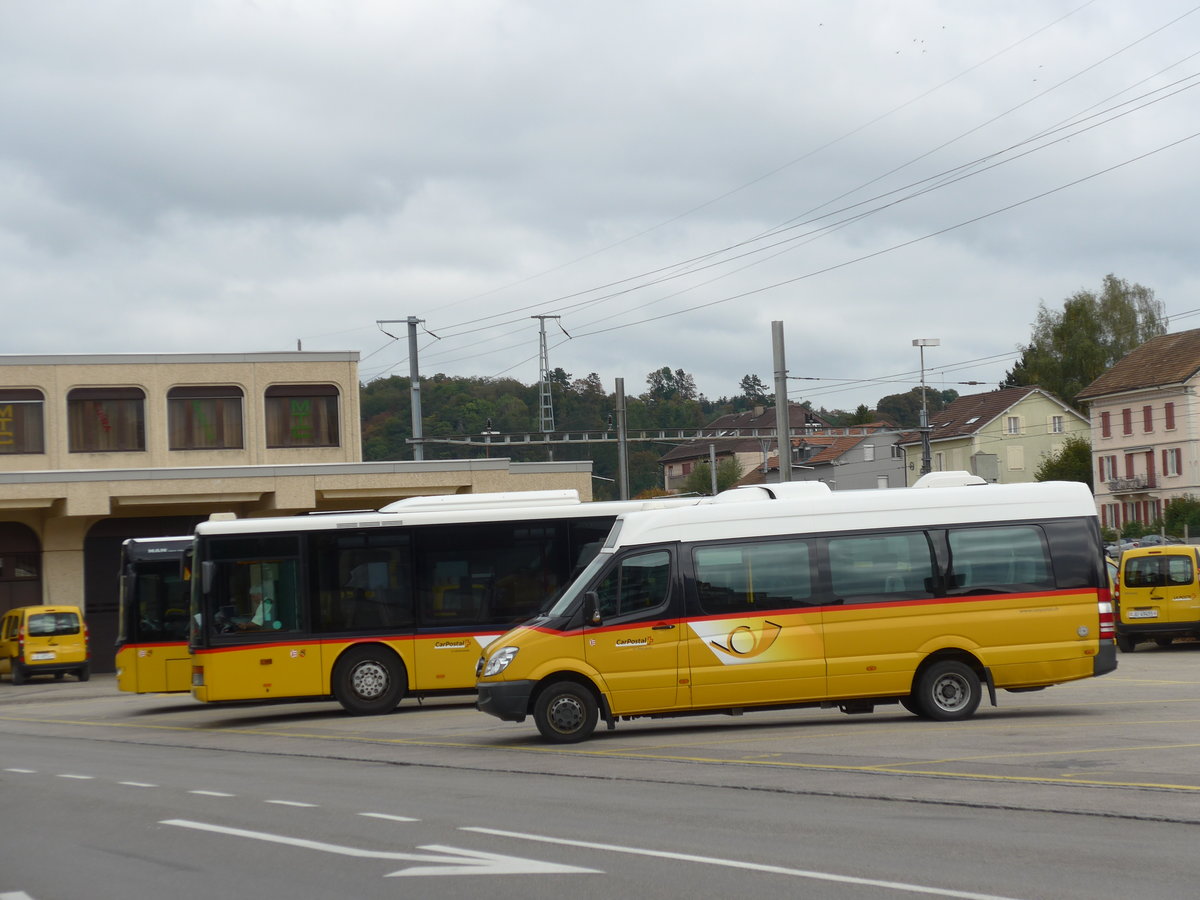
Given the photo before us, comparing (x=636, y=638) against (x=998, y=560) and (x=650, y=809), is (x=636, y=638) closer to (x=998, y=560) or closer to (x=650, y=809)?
(x=998, y=560)

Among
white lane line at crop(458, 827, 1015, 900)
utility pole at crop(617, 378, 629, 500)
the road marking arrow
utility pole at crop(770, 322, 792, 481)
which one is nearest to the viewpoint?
white lane line at crop(458, 827, 1015, 900)

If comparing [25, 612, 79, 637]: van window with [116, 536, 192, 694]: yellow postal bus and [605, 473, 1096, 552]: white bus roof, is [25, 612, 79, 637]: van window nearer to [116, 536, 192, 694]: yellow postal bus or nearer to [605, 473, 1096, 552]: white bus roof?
[116, 536, 192, 694]: yellow postal bus

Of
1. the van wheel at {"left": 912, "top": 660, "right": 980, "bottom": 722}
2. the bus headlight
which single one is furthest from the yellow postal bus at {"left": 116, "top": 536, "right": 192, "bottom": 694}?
the van wheel at {"left": 912, "top": 660, "right": 980, "bottom": 722}

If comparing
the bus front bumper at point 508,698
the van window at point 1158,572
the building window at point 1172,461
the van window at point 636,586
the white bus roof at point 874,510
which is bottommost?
the bus front bumper at point 508,698

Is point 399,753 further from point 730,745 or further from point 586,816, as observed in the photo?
point 586,816

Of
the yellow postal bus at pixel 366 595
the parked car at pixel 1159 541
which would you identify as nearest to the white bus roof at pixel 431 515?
the yellow postal bus at pixel 366 595

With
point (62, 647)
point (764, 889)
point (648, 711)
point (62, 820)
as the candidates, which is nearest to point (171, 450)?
point (62, 647)

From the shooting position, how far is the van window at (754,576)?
16.8 meters

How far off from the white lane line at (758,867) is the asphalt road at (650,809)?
1.0 inches

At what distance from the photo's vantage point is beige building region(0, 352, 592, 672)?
39625 mm

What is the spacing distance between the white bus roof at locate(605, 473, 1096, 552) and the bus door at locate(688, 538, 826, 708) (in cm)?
22

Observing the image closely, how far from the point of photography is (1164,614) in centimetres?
2823

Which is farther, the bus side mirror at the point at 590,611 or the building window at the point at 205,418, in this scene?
the building window at the point at 205,418

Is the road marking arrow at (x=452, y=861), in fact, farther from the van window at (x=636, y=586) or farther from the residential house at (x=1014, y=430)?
the residential house at (x=1014, y=430)
